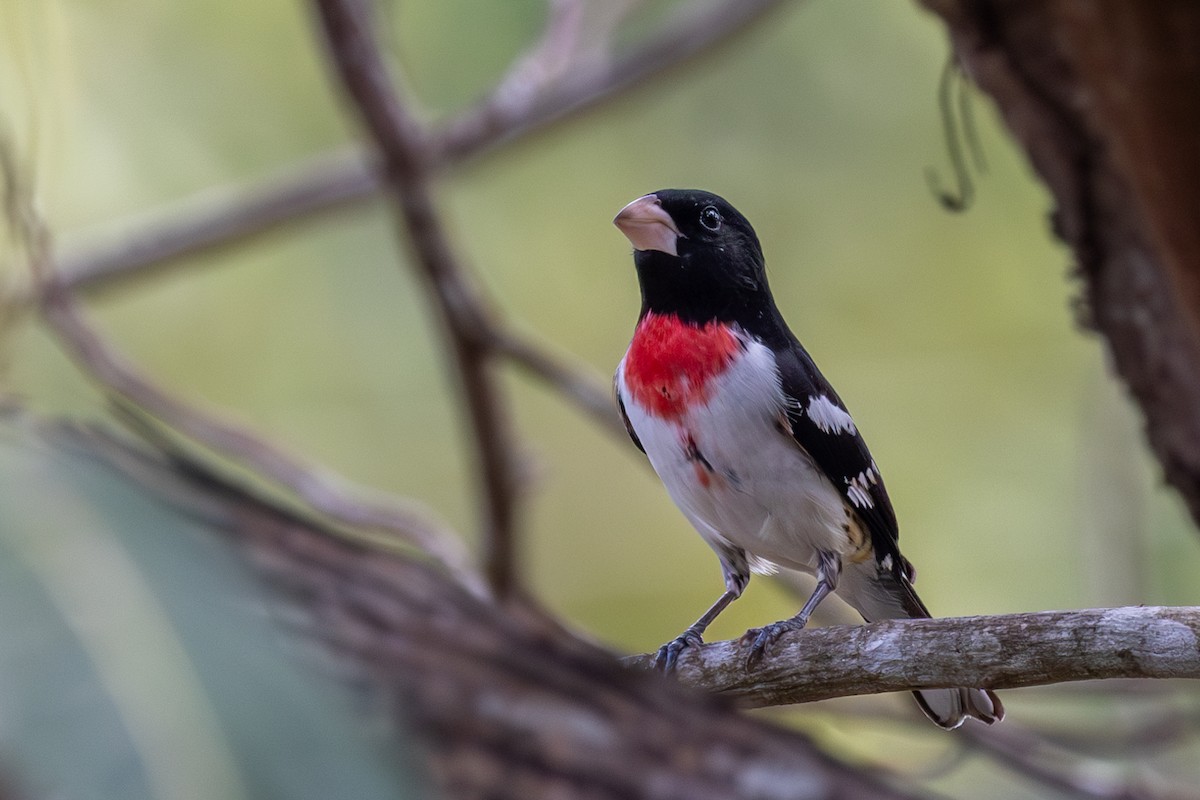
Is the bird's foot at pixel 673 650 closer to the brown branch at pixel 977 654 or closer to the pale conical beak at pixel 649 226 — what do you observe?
the brown branch at pixel 977 654

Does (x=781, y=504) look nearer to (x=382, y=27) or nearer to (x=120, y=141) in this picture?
(x=382, y=27)

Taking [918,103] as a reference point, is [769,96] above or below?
above

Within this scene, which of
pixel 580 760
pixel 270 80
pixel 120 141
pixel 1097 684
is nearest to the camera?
pixel 580 760

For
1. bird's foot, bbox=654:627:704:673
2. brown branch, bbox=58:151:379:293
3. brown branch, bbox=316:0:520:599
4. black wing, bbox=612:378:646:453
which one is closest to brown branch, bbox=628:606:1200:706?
bird's foot, bbox=654:627:704:673

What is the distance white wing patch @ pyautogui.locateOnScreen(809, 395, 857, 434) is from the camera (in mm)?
2729

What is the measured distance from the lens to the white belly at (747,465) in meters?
2.68

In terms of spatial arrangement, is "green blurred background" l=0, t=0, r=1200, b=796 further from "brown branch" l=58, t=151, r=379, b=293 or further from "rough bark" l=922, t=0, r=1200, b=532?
"rough bark" l=922, t=0, r=1200, b=532

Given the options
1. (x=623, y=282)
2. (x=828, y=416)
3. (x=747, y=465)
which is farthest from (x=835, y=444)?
(x=623, y=282)

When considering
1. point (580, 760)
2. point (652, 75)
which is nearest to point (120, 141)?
point (652, 75)

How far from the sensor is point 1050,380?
7.18m

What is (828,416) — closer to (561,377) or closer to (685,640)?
(685,640)

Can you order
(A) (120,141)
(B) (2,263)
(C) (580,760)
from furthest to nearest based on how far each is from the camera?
(A) (120,141)
(B) (2,263)
(C) (580,760)

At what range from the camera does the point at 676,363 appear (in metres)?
2.70

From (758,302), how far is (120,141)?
5.14m
